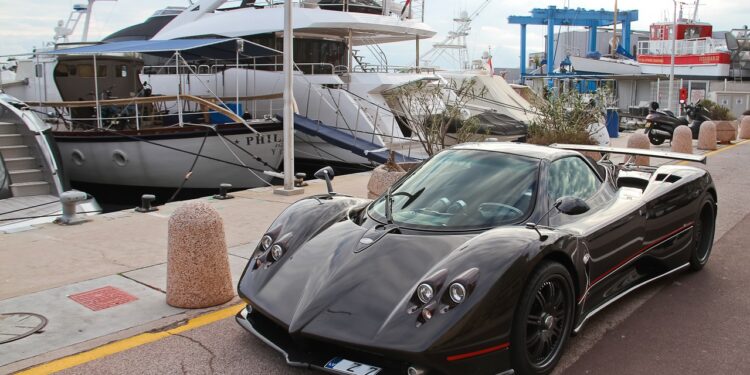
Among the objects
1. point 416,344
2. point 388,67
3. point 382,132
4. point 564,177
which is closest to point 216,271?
point 416,344

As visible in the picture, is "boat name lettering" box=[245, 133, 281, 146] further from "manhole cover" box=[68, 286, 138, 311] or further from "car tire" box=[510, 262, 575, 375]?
"car tire" box=[510, 262, 575, 375]

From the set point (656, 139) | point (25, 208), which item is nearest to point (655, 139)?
point (656, 139)

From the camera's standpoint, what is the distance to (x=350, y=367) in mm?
3299

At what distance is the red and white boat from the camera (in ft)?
131

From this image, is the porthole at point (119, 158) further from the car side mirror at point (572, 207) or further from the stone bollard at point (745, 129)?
the stone bollard at point (745, 129)

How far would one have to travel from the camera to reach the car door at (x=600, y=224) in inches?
169

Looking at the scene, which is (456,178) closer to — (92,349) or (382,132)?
(92,349)

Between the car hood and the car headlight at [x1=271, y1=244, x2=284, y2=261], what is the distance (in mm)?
68

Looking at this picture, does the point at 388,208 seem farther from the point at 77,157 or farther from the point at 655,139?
the point at 655,139

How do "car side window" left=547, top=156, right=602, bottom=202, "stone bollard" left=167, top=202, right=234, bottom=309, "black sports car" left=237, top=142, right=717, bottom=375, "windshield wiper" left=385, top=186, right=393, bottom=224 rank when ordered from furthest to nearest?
"stone bollard" left=167, top=202, right=234, bottom=309 → "car side window" left=547, top=156, right=602, bottom=202 → "windshield wiper" left=385, top=186, right=393, bottom=224 → "black sports car" left=237, top=142, right=717, bottom=375

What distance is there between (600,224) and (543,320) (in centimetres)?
111

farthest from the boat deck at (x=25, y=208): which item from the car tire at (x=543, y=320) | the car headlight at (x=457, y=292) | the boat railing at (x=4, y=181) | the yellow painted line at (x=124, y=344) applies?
the car tire at (x=543, y=320)

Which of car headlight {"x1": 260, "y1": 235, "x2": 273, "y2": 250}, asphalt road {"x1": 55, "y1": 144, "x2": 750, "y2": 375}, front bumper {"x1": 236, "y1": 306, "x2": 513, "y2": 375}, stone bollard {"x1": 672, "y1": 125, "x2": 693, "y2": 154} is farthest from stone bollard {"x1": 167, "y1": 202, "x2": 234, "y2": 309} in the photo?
stone bollard {"x1": 672, "y1": 125, "x2": 693, "y2": 154}

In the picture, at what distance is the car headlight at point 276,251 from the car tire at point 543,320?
5.36 feet
